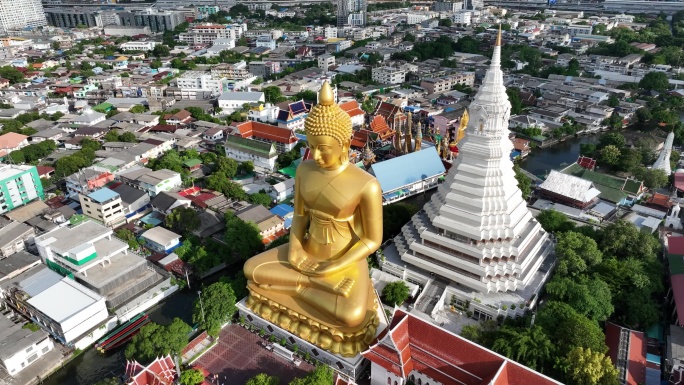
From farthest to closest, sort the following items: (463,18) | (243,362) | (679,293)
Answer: (463,18) < (679,293) < (243,362)

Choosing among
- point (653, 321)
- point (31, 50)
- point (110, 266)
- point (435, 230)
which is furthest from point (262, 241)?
point (31, 50)

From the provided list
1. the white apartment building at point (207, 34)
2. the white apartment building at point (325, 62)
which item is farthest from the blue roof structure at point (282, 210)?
the white apartment building at point (207, 34)

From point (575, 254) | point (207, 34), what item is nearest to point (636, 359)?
point (575, 254)

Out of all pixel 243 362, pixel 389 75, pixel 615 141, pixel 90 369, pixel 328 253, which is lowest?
pixel 90 369

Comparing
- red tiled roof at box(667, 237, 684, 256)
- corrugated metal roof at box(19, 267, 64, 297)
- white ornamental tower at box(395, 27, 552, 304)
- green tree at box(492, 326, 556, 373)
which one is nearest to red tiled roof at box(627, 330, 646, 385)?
green tree at box(492, 326, 556, 373)

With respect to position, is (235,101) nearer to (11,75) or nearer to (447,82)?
(447,82)

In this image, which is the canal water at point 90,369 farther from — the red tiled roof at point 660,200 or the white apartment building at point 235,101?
the white apartment building at point 235,101
